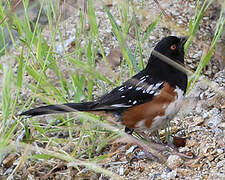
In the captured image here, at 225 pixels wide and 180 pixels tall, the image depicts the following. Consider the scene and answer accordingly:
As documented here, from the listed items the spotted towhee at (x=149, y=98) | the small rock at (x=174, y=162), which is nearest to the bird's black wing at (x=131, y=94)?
the spotted towhee at (x=149, y=98)

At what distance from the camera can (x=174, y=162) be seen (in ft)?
7.68

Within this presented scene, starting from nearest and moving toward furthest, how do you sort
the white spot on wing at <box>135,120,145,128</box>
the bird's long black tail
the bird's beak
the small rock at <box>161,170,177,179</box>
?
1. the small rock at <box>161,170,177,179</box>
2. the bird's long black tail
3. the white spot on wing at <box>135,120,145,128</box>
4. the bird's beak

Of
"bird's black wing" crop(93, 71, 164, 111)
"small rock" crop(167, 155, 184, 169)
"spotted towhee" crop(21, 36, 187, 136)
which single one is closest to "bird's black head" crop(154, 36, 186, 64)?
"spotted towhee" crop(21, 36, 187, 136)

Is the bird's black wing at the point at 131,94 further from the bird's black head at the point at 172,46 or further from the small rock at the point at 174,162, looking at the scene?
the small rock at the point at 174,162

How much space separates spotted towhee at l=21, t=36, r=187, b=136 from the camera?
246cm

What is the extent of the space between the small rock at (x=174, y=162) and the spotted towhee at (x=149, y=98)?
196 mm

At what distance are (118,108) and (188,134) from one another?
42cm

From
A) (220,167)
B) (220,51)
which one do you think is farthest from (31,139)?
(220,51)

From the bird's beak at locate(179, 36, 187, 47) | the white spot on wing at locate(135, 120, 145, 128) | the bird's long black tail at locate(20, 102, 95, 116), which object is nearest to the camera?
the bird's long black tail at locate(20, 102, 95, 116)

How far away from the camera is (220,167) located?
7.07 feet

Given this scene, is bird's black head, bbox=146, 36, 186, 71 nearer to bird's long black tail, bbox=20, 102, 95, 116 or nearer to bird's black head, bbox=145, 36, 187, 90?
bird's black head, bbox=145, 36, 187, 90

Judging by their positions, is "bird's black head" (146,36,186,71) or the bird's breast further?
"bird's black head" (146,36,186,71)

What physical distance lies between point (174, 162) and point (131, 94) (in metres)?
0.46

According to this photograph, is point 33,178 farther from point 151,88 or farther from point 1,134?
point 151,88
